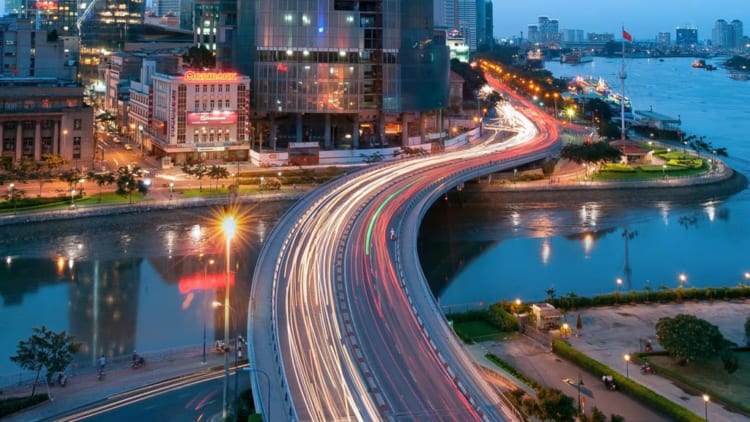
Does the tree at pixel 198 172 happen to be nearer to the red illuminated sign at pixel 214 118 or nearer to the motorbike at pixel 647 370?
the red illuminated sign at pixel 214 118

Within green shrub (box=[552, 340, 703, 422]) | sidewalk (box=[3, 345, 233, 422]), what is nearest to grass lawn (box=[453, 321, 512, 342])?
green shrub (box=[552, 340, 703, 422])

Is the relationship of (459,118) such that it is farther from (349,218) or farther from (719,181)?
(349,218)

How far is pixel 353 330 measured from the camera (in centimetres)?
1666

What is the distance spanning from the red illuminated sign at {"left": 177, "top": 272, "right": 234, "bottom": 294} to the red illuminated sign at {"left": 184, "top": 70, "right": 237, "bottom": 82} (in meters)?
21.0

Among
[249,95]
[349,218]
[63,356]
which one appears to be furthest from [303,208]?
[249,95]

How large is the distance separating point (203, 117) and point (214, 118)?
67 cm

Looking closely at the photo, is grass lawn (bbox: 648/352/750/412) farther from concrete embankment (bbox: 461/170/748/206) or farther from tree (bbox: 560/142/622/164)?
tree (bbox: 560/142/622/164)

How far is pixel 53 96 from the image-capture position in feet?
138

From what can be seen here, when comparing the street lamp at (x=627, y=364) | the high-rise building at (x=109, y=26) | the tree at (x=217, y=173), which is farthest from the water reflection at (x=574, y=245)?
the high-rise building at (x=109, y=26)

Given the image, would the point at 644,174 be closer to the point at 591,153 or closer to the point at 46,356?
the point at 591,153

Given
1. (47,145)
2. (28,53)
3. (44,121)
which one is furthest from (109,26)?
(47,145)

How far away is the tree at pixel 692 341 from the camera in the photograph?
17.1 m

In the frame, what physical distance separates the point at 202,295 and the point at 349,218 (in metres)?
7.03

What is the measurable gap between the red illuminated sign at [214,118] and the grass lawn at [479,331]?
29076 millimetres
